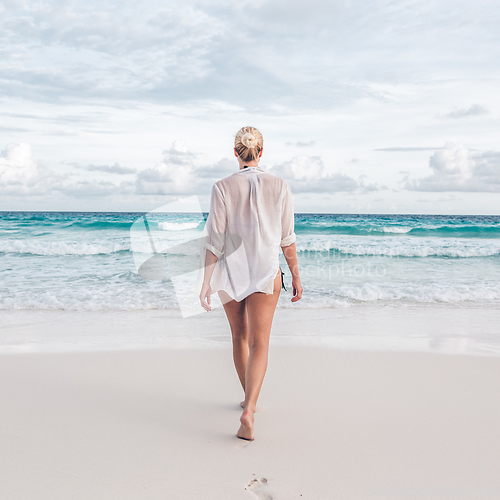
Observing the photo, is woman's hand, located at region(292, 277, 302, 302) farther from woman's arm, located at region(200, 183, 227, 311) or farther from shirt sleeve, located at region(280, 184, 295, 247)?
Result: woman's arm, located at region(200, 183, 227, 311)

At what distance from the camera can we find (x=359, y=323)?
16.6 ft

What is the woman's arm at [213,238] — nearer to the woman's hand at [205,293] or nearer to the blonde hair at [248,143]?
the woman's hand at [205,293]

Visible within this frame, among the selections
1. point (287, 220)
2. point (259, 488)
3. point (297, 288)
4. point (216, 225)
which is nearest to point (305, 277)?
point (297, 288)

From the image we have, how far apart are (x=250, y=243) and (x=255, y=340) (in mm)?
556

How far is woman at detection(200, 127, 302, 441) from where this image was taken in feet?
7.36

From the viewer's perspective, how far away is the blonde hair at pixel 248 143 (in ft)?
7.48

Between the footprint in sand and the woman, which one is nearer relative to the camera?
the footprint in sand

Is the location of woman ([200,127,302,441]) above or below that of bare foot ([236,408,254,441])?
above

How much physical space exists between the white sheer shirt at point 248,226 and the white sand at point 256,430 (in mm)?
891

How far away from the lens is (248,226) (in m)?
2.25

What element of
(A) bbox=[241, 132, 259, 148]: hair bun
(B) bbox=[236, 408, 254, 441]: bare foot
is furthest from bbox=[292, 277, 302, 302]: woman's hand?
(A) bbox=[241, 132, 259, 148]: hair bun

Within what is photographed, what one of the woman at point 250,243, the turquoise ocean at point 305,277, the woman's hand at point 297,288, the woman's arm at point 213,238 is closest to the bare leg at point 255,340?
the woman at point 250,243

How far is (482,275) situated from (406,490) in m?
8.83

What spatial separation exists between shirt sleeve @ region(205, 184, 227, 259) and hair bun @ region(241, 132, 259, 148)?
11.8 inches
